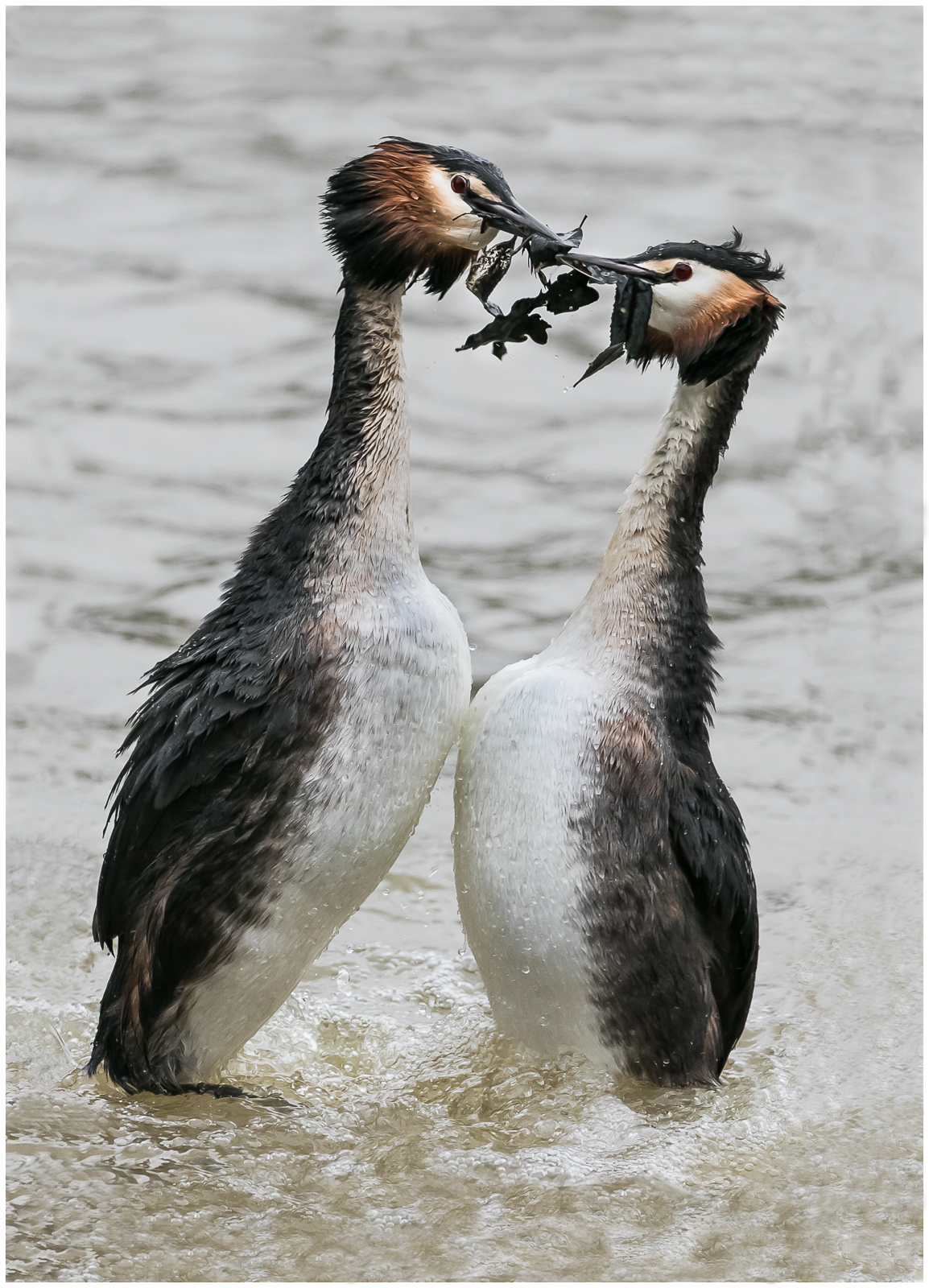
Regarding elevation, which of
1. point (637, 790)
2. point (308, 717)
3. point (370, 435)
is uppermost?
point (370, 435)

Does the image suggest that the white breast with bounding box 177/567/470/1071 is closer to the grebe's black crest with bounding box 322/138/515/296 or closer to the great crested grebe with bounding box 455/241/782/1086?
the great crested grebe with bounding box 455/241/782/1086

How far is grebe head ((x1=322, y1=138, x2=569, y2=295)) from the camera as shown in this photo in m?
4.47

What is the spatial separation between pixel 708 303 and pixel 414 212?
90 cm

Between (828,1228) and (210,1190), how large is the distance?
1.67m

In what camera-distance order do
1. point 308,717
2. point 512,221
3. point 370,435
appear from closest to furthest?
1. point 308,717
2. point 512,221
3. point 370,435

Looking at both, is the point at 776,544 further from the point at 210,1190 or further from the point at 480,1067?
the point at 210,1190

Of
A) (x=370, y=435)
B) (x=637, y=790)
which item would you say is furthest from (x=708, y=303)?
(x=637, y=790)

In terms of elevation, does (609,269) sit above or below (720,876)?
above

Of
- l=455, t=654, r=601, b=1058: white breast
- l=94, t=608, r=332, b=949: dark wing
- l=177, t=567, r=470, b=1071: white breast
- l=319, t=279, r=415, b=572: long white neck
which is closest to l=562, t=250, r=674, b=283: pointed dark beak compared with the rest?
l=319, t=279, r=415, b=572: long white neck

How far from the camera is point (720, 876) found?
461 cm

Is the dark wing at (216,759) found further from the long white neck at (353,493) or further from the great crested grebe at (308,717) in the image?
the long white neck at (353,493)

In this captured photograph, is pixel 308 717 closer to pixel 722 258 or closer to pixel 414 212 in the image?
pixel 414 212

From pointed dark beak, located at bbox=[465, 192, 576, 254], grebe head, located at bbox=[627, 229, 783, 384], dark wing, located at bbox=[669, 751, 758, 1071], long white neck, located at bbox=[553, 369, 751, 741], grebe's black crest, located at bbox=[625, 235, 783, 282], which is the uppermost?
pointed dark beak, located at bbox=[465, 192, 576, 254]

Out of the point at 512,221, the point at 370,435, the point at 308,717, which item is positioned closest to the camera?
the point at 308,717
